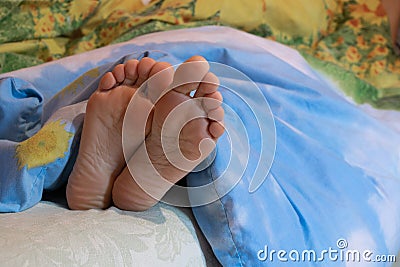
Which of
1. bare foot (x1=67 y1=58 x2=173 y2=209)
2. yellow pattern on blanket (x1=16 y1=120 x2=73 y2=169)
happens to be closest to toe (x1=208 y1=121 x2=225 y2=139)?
bare foot (x1=67 y1=58 x2=173 y2=209)

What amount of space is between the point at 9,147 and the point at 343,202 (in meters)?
0.52

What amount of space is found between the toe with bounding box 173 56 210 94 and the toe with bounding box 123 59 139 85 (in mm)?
89

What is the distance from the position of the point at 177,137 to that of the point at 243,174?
0.12 m

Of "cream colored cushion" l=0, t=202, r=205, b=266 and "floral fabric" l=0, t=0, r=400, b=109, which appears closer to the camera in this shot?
"cream colored cushion" l=0, t=202, r=205, b=266

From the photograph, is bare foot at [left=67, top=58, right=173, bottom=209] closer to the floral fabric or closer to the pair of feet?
the pair of feet

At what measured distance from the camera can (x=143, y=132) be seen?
0.79m

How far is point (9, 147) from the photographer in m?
0.86

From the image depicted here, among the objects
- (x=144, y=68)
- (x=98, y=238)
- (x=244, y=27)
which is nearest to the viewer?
(x=98, y=238)

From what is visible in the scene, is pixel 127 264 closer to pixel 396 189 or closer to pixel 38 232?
pixel 38 232

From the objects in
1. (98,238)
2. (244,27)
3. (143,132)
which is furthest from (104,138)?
(244,27)

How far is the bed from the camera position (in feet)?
2.39

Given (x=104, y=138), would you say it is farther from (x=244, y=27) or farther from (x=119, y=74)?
(x=244, y=27)

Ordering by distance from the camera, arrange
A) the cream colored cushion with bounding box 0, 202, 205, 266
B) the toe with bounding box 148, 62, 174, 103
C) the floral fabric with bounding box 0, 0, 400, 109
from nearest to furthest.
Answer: the cream colored cushion with bounding box 0, 202, 205, 266 → the toe with bounding box 148, 62, 174, 103 → the floral fabric with bounding box 0, 0, 400, 109

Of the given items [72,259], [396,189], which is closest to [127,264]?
[72,259]
